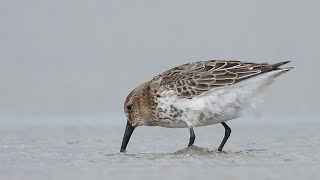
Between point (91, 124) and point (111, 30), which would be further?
point (111, 30)

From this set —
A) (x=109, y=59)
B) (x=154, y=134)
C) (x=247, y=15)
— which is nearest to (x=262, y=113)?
(x=154, y=134)

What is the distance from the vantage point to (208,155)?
8977 mm

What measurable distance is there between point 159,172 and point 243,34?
932 centimetres

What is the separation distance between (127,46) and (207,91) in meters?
7.26

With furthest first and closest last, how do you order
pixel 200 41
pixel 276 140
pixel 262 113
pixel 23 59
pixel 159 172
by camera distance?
pixel 200 41, pixel 23 59, pixel 262 113, pixel 276 140, pixel 159 172

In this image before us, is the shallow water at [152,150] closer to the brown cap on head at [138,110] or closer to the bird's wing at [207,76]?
the brown cap on head at [138,110]

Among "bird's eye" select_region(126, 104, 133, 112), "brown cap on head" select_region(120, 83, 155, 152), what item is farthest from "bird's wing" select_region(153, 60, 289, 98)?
"bird's eye" select_region(126, 104, 133, 112)

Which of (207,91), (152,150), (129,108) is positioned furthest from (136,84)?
(207,91)

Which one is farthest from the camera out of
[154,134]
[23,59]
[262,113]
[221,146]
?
[23,59]

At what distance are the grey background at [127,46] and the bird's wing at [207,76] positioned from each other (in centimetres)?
300

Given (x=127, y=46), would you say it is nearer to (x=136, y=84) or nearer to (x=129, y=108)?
(x=136, y=84)

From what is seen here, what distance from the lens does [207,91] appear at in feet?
30.6

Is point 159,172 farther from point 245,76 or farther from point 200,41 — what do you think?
point 200,41

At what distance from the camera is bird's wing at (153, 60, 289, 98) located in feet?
30.3
